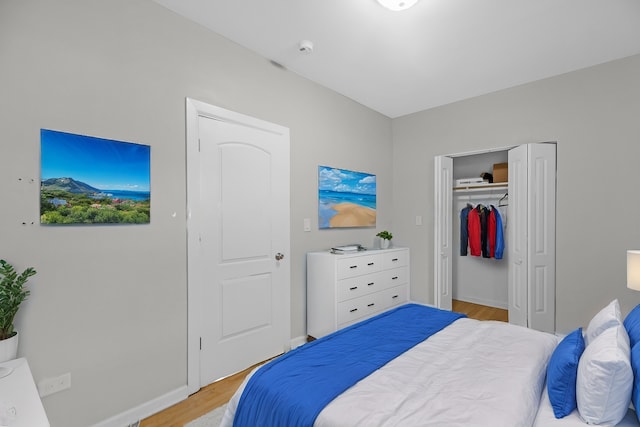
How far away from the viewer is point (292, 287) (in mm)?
3070

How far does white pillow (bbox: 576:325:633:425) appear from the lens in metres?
1.08

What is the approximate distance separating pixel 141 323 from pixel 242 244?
896 mm


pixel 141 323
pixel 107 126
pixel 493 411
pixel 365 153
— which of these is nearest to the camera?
pixel 493 411

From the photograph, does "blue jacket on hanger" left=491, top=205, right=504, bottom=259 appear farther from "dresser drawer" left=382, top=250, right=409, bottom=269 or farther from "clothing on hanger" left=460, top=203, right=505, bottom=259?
"dresser drawer" left=382, top=250, right=409, bottom=269

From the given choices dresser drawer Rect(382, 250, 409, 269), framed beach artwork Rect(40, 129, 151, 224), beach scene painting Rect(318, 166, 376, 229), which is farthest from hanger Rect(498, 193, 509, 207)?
framed beach artwork Rect(40, 129, 151, 224)

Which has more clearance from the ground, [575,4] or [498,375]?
[575,4]

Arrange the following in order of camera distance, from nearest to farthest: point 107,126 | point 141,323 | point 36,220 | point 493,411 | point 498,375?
point 493,411 < point 498,375 < point 36,220 < point 107,126 < point 141,323

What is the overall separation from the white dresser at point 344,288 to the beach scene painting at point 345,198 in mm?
475

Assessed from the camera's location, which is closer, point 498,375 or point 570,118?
point 498,375

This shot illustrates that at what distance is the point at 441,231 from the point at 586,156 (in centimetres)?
153

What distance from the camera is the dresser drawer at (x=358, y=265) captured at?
300cm

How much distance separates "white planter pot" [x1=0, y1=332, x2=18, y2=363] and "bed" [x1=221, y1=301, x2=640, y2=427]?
3.28ft

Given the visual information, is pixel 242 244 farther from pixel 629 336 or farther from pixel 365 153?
pixel 629 336

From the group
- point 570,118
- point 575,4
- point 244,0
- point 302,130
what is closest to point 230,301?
point 302,130
